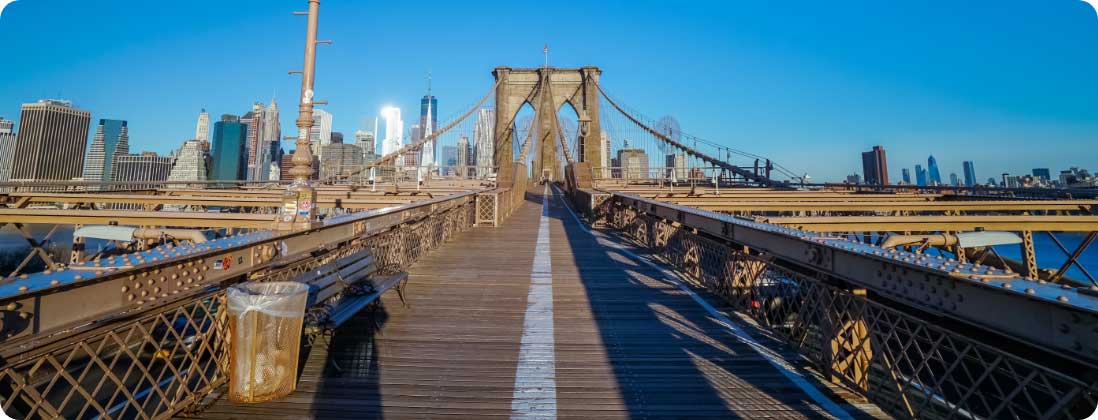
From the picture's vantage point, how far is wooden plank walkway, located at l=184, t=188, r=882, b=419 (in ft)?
9.76

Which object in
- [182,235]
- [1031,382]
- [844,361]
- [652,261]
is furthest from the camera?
[652,261]

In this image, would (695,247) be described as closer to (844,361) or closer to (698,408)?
(844,361)

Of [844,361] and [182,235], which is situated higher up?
[182,235]

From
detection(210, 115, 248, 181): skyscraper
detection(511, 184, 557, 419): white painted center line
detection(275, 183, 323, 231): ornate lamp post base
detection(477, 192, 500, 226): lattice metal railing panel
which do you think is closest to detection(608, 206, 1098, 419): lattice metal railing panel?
detection(511, 184, 557, 419): white painted center line

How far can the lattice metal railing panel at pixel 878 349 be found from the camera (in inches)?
80.7

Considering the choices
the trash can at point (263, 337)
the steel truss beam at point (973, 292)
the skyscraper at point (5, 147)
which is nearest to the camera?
the steel truss beam at point (973, 292)

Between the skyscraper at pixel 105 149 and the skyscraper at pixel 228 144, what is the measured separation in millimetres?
13672

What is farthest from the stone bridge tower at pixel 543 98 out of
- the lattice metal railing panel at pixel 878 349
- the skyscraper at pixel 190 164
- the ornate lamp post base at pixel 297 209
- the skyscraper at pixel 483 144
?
the lattice metal railing panel at pixel 878 349

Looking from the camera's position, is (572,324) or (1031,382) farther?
(572,324)

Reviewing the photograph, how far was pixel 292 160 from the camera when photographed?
471 centimetres

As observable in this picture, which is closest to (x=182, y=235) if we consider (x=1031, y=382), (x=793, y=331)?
(x=793, y=331)

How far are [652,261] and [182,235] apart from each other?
6782 mm

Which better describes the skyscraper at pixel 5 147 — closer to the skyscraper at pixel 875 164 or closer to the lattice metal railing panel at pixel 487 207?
the lattice metal railing panel at pixel 487 207

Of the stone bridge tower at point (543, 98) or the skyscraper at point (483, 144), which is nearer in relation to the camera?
the stone bridge tower at point (543, 98)
